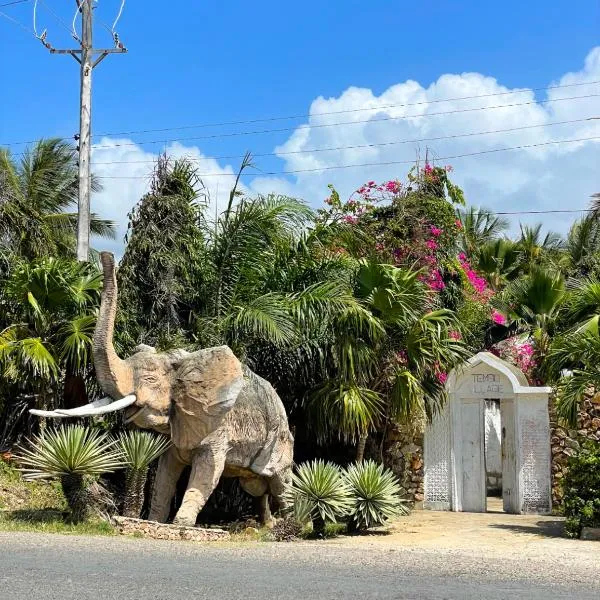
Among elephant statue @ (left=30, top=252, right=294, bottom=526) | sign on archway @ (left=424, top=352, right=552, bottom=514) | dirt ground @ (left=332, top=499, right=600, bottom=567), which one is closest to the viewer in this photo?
elephant statue @ (left=30, top=252, right=294, bottom=526)

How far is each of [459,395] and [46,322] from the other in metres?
7.04

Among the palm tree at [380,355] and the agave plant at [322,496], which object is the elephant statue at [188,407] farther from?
the palm tree at [380,355]

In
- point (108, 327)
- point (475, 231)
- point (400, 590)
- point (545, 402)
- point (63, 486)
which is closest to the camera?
point (400, 590)

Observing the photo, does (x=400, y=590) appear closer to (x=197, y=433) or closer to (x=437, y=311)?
(x=197, y=433)

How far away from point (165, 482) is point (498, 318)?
13.3 metres

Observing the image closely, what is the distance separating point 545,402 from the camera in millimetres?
15680

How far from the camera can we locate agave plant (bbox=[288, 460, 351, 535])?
11.6 meters

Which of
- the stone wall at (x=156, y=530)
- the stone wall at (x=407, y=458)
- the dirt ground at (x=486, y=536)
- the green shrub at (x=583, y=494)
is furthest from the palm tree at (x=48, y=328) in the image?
the green shrub at (x=583, y=494)

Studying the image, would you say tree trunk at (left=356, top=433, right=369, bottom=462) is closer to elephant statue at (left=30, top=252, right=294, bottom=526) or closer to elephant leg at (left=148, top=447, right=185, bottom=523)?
elephant statue at (left=30, top=252, right=294, bottom=526)

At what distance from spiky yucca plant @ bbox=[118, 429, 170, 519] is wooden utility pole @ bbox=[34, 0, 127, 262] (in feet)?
16.9

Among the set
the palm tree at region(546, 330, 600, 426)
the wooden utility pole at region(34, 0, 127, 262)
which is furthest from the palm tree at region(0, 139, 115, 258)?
the palm tree at region(546, 330, 600, 426)

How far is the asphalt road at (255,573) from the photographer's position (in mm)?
6969

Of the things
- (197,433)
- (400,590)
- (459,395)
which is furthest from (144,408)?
(459,395)

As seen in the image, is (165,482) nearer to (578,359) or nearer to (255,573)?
(255,573)
